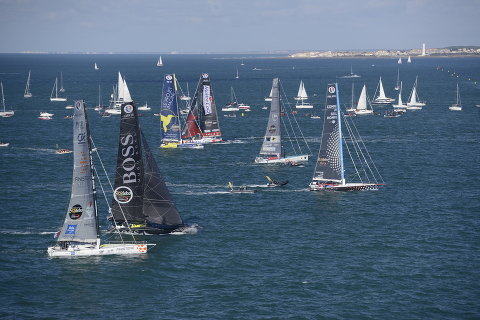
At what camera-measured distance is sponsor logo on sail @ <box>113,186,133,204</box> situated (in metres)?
59.3

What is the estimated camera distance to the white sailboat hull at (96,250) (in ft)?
Answer: 182

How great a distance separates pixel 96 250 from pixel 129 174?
26.1 ft

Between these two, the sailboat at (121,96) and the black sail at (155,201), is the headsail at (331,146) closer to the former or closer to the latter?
the black sail at (155,201)

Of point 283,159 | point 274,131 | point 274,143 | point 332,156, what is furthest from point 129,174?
point 283,159

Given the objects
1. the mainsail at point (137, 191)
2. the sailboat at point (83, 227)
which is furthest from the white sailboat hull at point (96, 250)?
the mainsail at point (137, 191)

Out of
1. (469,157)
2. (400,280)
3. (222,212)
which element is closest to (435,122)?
(469,157)

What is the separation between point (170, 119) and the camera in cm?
10956

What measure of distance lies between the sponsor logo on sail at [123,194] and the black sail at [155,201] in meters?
2.15

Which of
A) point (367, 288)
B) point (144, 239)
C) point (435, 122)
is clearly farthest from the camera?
point (435, 122)

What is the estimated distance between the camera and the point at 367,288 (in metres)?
50.2

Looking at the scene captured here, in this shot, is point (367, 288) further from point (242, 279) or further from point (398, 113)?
point (398, 113)

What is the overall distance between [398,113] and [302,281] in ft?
380

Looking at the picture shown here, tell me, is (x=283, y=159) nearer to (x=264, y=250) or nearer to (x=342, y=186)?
(x=342, y=186)

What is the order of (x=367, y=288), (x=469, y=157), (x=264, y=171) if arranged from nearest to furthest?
1. (x=367, y=288)
2. (x=264, y=171)
3. (x=469, y=157)
